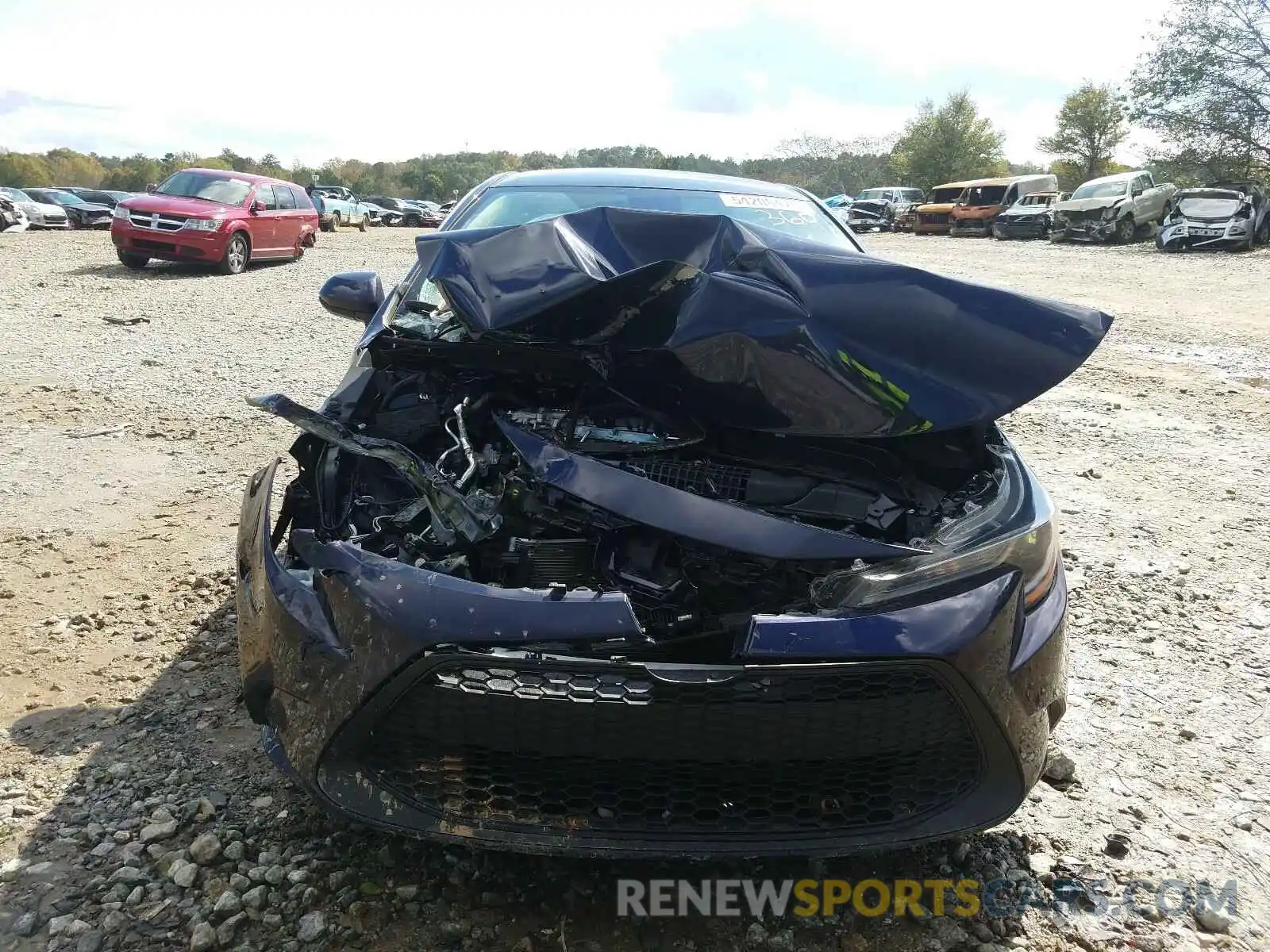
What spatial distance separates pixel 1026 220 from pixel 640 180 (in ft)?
84.9

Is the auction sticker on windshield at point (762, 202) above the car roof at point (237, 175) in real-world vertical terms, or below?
below

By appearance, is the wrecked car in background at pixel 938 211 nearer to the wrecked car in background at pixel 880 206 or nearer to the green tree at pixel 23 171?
the wrecked car in background at pixel 880 206

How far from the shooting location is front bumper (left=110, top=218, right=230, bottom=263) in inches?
508

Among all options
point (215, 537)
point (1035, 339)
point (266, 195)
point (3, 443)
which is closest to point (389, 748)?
point (1035, 339)

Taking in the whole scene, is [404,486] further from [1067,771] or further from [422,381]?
[1067,771]

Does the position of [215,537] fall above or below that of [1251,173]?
below

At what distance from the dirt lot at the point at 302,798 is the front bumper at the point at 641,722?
314 millimetres

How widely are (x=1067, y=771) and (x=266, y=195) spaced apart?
49.8 ft

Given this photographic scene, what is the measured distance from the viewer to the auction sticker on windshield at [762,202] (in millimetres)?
3947

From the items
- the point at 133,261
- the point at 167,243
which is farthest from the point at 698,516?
the point at 133,261

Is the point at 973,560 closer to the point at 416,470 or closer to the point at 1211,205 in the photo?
the point at 416,470

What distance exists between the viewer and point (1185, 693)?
3.03 m

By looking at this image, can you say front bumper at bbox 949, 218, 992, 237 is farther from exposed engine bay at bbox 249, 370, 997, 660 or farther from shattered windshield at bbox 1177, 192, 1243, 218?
exposed engine bay at bbox 249, 370, 997, 660

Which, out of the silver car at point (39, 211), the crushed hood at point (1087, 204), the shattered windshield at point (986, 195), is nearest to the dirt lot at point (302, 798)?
the silver car at point (39, 211)
